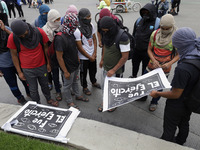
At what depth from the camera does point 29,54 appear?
2.39 m

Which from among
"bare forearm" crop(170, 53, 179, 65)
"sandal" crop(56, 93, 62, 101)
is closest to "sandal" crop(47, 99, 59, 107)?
"sandal" crop(56, 93, 62, 101)

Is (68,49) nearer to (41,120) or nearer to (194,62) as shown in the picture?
(41,120)

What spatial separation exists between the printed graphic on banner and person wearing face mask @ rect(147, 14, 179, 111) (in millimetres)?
1563

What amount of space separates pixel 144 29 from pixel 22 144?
250 cm

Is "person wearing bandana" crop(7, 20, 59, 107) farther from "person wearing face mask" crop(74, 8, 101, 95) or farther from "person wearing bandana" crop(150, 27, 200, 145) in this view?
"person wearing bandana" crop(150, 27, 200, 145)

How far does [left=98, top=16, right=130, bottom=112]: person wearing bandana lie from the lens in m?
2.07

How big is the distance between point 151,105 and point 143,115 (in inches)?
9.6

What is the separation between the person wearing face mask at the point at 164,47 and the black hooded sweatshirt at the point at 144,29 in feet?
0.98

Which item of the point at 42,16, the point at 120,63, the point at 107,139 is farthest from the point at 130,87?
the point at 42,16

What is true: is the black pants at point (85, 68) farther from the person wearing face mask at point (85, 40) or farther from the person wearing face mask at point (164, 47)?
the person wearing face mask at point (164, 47)

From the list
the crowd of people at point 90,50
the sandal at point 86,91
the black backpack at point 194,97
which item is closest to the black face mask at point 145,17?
the crowd of people at point 90,50

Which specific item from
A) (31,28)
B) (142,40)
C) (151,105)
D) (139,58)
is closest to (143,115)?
(151,105)

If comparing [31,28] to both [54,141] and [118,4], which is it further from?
[118,4]

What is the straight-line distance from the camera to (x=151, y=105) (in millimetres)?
2803
